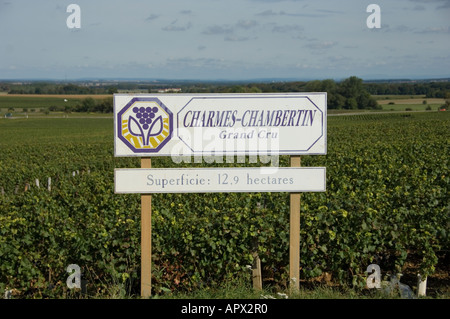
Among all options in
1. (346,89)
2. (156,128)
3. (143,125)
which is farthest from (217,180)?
(346,89)

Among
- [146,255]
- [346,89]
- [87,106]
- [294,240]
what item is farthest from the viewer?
[87,106]

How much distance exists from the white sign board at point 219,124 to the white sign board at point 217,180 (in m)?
0.20

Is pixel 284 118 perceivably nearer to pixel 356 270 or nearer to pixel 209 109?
pixel 209 109

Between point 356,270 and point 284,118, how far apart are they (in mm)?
2003

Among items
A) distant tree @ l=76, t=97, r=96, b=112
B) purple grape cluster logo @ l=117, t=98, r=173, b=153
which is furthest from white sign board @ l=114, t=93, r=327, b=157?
distant tree @ l=76, t=97, r=96, b=112

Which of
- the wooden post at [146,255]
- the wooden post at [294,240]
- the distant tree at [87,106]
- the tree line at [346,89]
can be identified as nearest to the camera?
the wooden post at [146,255]

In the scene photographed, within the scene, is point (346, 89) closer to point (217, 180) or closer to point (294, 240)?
point (294, 240)

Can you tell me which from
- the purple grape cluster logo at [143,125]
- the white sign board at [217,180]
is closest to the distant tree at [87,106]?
the purple grape cluster logo at [143,125]

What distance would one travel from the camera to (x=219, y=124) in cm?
545

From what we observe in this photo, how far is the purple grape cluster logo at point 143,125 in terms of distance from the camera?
534cm

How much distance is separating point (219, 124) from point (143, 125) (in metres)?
0.82

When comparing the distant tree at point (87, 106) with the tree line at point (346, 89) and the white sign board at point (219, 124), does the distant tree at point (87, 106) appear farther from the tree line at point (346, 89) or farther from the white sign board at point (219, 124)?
the white sign board at point (219, 124)

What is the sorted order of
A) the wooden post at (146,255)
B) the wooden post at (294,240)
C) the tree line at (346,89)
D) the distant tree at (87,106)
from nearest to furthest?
the wooden post at (146,255) < the wooden post at (294,240) < the tree line at (346,89) < the distant tree at (87,106)

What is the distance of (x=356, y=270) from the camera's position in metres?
5.85
